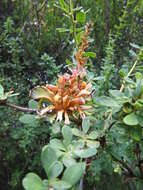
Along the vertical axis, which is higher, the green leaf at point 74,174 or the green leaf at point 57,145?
the green leaf at point 74,174

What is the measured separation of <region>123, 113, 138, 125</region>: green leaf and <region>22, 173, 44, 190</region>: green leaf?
0.66 ft

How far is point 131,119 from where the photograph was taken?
1.67 ft

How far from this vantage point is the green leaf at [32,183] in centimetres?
35

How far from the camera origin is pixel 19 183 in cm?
141

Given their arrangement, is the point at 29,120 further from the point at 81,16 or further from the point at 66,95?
the point at 81,16

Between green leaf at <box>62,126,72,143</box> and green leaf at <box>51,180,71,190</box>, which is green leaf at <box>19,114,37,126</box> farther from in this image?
green leaf at <box>51,180,71,190</box>

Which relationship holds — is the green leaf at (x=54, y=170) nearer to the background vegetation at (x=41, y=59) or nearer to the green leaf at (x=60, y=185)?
the green leaf at (x=60, y=185)

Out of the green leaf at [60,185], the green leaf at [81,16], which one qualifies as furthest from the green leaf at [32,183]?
the green leaf at [81,16]

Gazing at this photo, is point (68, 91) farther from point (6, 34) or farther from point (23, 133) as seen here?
point (6, 34)

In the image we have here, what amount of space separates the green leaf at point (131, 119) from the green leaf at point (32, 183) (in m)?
0.20

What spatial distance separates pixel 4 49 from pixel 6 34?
0.31ft

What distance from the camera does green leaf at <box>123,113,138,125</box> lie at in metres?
0.50

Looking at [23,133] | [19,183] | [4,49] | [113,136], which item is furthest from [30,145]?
[113,136]

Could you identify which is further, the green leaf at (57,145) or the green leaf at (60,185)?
the green leaf at (57,145)
